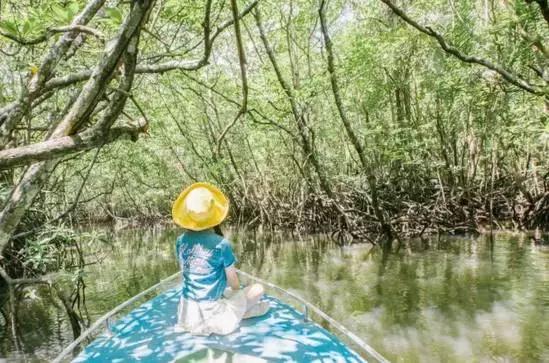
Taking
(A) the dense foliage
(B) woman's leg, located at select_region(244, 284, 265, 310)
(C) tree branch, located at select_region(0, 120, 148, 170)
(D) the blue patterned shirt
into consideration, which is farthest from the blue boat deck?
(A) the dense foliage

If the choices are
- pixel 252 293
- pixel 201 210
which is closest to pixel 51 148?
pixel 201 210

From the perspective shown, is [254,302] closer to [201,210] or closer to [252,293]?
[252,293]

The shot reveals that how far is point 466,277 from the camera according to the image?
827cm

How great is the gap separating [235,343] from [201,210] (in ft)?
3.08

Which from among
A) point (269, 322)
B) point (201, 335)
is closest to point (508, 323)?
point (269, 322)

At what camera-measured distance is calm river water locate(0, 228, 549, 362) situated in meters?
5.39

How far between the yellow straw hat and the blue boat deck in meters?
0.78

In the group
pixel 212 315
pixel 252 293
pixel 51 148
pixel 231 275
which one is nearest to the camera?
pixel 51 148

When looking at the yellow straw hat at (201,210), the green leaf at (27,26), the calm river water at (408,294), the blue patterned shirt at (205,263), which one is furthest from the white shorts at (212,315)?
the green leaf at (27,26)

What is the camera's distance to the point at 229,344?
3285mm

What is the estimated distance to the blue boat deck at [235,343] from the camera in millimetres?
3162

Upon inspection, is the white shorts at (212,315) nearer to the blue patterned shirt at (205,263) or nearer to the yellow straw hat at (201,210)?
the blue patterned shirt at (205,263)

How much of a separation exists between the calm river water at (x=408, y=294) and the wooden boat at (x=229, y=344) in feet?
4.38

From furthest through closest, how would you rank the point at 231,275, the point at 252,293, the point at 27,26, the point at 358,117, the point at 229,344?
the point at 358,117 → the point at 252,293 → the point at 231,275 → the point at 229,344 → the point at 27,26
